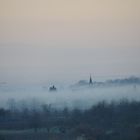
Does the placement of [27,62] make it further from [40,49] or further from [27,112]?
[27,112]

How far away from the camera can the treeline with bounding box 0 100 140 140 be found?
5.82ft

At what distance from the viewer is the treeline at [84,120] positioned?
1774mm

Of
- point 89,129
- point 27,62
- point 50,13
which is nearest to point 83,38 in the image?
point 50,13

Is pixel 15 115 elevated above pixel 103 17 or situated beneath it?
situated beneath

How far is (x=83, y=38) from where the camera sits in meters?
1.87

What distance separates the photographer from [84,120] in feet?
5.97

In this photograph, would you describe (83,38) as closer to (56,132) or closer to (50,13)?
(50,13)

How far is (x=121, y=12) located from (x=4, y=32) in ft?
2.38

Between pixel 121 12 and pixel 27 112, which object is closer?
pixel 27 112

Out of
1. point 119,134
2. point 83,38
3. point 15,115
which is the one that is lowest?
point 119,134

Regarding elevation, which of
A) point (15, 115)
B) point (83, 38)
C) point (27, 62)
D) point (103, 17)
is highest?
point (103, 17)

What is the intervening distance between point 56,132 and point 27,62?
446 mm

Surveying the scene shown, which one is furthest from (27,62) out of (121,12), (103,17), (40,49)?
(121,12)

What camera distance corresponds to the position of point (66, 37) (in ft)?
6.08
